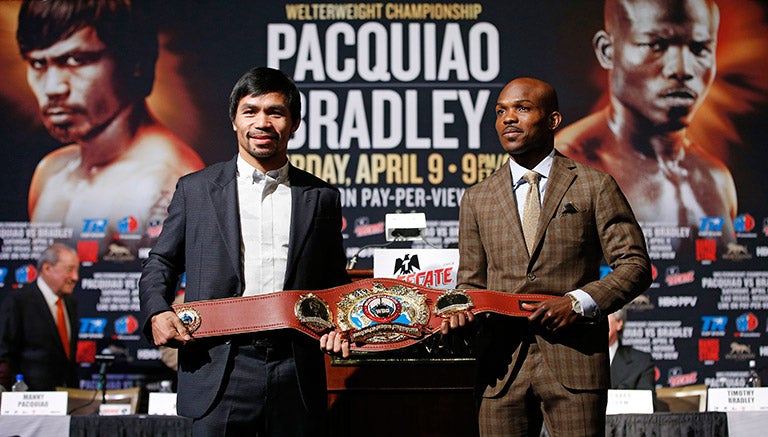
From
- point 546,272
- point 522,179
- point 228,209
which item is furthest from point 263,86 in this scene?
point 546,272

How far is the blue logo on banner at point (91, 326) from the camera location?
5359 mm

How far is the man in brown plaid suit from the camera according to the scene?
199 cm

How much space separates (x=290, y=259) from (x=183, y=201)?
34cm

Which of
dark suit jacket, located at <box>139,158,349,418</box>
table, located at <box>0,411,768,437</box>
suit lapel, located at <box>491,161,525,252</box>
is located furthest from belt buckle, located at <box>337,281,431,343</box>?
table, located at <box>0,411,768,437</box>

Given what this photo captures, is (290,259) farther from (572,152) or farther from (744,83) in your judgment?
(744,83)

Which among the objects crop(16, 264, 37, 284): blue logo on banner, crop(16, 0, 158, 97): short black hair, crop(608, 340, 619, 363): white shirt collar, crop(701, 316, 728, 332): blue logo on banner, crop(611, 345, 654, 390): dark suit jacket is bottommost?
crop(611, 345, 654, 390): dark suit jacket

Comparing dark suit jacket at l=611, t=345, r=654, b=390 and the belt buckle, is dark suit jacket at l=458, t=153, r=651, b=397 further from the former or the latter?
dark suit jacket at l=611, t=345, r=654, b=390

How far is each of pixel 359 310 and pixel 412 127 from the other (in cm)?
357

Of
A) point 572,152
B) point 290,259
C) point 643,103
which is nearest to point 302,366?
point 290,259

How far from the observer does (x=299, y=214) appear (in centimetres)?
207

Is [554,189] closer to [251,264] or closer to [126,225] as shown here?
[251,264]

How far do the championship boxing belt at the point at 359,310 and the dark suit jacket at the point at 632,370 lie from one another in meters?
3.09

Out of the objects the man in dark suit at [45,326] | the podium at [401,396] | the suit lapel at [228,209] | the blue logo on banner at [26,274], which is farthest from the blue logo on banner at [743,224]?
the blue logo on banner at [26,274]

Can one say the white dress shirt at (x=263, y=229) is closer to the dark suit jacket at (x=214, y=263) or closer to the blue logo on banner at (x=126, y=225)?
the dark suit jacket at (x=214, y=263)
